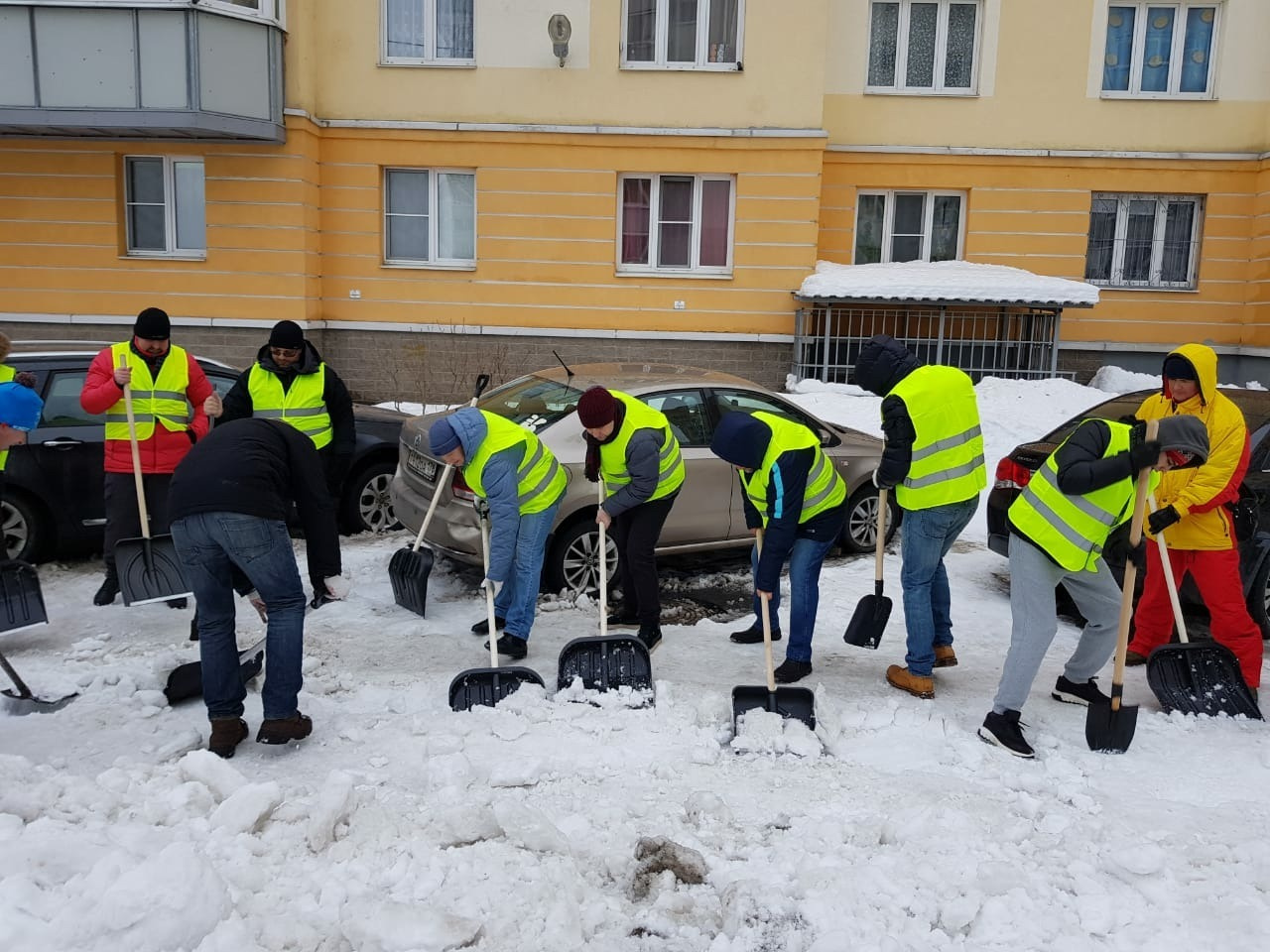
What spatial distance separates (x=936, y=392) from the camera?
4832mm

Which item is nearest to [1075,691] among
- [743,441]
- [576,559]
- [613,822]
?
[743,441]

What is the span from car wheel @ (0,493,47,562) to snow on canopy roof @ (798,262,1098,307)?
32.2 feet

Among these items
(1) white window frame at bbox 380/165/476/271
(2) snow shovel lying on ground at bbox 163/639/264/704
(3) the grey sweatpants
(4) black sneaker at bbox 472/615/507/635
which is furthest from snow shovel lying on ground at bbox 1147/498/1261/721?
(1) white window frame at bbox 380/165/476/271

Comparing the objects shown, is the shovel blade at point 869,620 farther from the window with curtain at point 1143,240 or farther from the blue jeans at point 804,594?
the window with curtain at point 1143,240

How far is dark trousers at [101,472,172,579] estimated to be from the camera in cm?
579

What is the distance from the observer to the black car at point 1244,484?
5.65 metres

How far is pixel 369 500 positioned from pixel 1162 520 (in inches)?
215

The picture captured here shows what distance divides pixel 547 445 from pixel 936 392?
2459mm

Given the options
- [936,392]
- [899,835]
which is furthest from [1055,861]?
[936,392]

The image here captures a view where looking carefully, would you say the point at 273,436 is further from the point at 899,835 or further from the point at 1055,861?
the point at 1055,861

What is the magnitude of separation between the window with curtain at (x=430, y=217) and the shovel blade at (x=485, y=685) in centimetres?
1066

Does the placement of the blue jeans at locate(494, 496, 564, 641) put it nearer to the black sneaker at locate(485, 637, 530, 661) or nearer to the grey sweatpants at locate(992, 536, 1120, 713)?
the black sneaker at locate(485, 637, 530, 661)

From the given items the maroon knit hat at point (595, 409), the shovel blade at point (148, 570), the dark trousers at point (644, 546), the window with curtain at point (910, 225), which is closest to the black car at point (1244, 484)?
the dark trousers at point (644, 546)

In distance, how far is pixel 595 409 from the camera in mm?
5160
